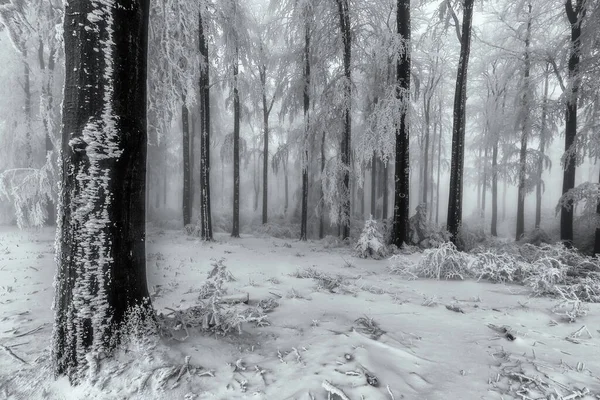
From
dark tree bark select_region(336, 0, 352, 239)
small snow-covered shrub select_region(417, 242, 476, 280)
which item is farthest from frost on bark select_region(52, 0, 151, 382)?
dark tree bark select_region(336, 0, 352, 239)

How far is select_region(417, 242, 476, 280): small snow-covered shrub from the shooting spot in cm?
565

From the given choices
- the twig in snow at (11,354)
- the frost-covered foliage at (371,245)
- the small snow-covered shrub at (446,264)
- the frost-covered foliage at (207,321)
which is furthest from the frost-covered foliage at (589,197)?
the twig in snow at (11,354)

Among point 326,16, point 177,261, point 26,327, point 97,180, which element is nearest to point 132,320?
point 97,180

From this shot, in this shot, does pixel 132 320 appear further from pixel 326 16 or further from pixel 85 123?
pixel 326 16

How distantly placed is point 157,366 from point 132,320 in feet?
1.55

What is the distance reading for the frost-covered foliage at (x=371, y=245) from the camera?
8.13 metres

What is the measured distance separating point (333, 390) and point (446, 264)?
15.2 feet

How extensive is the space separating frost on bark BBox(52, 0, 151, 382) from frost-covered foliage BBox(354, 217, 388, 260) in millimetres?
6609

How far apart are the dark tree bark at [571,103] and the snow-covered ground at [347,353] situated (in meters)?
7.75

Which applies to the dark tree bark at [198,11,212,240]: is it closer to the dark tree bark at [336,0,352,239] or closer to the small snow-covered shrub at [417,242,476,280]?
the dark tree bark at [336,0,352,239]

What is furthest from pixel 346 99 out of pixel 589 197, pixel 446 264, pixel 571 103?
pixel 589 197

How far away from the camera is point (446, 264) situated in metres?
5.81

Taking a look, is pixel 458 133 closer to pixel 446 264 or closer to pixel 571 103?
pixel 571 103

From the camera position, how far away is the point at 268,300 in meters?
3.92
